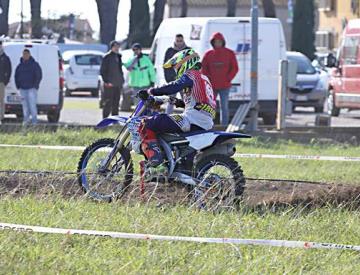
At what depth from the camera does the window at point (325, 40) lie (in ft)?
253

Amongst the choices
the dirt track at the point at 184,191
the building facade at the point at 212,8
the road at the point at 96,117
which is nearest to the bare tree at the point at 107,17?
the road at the point at 96,117

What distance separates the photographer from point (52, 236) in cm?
839

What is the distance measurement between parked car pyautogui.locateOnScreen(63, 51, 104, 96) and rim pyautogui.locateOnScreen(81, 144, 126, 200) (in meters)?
29.3

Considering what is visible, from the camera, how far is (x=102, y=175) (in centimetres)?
1182

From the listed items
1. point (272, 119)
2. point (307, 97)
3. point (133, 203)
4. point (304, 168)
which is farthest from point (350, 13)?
point (133, 203)

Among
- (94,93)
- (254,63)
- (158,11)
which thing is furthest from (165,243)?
(158,11)

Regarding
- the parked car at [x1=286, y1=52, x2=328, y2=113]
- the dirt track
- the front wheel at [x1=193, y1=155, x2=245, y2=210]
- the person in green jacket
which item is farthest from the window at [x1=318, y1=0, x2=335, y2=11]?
the front wheel at [x1=193, y1=155, x2=245, y2=210]

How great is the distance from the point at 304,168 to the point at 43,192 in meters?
4.85

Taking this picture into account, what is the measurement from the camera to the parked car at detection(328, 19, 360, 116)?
87.9 feet

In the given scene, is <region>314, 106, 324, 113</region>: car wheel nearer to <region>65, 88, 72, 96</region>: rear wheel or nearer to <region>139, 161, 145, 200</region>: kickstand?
<region>65, 88, 72, 96</region>: rear wheel

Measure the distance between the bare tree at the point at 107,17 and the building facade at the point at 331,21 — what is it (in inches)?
938

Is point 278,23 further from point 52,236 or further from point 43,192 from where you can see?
point 52,236

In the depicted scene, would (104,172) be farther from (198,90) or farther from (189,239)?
(189,239)

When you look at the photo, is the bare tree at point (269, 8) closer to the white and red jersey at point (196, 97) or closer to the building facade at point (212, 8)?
the building facade at point (212, 8)
